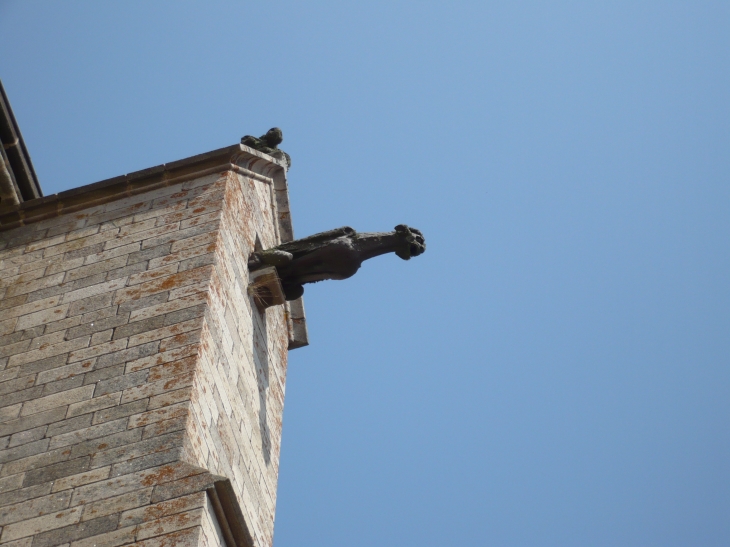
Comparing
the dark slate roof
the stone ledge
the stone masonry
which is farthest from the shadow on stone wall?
the dark slate roof

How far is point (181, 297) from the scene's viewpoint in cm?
788

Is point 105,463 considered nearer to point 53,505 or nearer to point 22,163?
point 53,505

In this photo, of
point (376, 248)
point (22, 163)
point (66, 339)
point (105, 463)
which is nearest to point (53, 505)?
point (105, 463)

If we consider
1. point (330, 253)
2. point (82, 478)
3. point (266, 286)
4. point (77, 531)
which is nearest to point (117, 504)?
point (77, 531)

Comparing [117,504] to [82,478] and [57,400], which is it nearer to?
[82,478]

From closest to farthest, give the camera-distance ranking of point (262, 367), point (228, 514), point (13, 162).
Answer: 1. point (228, 514)
2. point (262, 367)
3. point (13, 162)

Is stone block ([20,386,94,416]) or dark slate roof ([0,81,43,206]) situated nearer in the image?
stone block ([20,386,94,416])

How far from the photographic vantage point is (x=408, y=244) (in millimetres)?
9523

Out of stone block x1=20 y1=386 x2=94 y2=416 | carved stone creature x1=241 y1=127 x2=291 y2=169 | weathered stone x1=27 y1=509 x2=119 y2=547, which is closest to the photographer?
weathered stone x1=27 y1=509 x2=119 y2=547

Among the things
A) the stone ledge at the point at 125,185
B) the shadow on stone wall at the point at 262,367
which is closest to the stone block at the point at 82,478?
the shadow on stone wall at the point at 262,367

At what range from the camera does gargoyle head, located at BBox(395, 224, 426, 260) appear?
9531mm

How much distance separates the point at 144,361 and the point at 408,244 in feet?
9.71

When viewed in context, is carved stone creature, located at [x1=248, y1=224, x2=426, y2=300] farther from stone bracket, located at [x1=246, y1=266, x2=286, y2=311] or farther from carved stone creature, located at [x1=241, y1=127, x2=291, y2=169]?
carved stone creature, located at [x1=241, y1=127, x2=291, y2=169]

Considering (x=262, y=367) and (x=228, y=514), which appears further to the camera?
(x=262, y=367)
